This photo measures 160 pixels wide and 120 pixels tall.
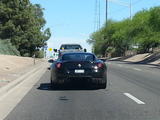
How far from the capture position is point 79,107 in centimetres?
1350

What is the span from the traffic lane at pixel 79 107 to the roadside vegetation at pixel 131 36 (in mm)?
52200

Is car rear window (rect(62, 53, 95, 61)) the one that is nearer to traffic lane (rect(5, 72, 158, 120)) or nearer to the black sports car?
the black sports car

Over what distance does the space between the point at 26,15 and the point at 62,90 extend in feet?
160

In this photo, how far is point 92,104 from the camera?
14203mm

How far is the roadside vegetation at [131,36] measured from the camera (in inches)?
2790

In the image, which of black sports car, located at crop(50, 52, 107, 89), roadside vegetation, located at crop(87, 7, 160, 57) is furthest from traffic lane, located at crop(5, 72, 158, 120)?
roadside vegetation, located at crop(87, 7, 160, 57)

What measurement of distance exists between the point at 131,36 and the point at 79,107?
71.2 metres

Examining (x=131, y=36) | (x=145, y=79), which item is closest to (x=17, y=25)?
(x=131, y=36)

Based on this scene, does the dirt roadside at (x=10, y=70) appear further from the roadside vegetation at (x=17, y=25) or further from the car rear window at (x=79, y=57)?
the roadside vegetation at (x=17, y=25)

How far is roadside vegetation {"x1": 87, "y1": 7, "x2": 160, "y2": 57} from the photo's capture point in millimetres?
70875

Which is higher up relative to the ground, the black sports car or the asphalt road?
the black sports car

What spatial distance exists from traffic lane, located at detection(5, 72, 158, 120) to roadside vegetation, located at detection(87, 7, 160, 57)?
52200 mm

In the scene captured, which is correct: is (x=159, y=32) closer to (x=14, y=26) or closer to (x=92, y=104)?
(x=14, y=26)

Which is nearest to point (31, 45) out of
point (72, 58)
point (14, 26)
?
point (14, 26)
